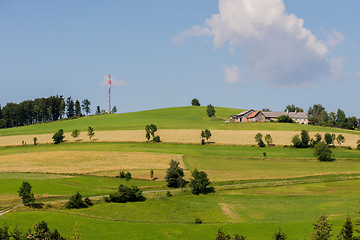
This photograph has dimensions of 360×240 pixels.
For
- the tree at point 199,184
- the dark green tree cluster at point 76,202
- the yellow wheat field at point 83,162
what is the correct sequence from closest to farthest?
the dark green tree cluster at point 76,202
the tree at point 199,184
the yellow wheat field at point 83,162

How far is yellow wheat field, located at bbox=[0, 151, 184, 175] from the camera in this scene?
99875mm

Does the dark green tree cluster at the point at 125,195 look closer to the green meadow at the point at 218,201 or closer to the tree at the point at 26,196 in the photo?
the green meadow at the point at 218,201

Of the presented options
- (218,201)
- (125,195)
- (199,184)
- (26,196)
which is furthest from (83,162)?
(218,201)

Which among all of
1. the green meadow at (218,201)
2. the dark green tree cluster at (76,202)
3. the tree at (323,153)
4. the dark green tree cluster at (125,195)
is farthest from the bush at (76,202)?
the tree at (323,153)

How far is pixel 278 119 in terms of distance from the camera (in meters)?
190

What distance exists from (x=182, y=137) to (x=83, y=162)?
2032 inches

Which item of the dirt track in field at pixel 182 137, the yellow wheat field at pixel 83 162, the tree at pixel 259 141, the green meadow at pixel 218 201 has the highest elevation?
the dirt track in field at pixel 182 137

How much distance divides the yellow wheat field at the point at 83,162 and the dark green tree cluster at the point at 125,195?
76.9 ft

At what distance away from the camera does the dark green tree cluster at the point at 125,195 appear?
74.6 meters

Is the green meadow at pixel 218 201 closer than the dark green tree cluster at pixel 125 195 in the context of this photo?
Yes

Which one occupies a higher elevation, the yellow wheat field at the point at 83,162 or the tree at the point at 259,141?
the tree at the point at 259,141

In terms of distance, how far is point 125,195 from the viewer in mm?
75250

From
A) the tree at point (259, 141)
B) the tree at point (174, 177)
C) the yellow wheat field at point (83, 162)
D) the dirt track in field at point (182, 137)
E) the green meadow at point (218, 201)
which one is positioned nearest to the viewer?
the green meadow at point (218, 201)

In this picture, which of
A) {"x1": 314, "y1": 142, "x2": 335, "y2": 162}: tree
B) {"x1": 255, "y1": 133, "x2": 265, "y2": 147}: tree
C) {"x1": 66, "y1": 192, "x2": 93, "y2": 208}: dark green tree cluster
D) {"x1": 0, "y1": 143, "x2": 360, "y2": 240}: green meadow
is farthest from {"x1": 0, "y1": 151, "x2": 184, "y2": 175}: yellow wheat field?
{"x1": 314, "y1": 142, "x2": 335, "y2": 162}: tree
